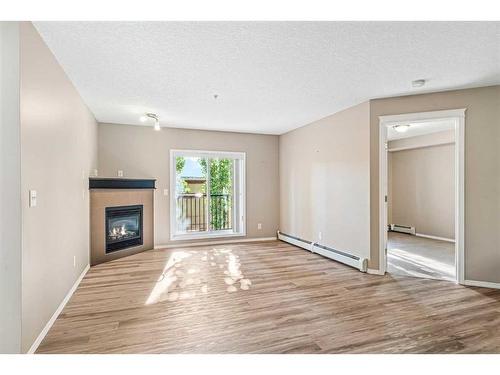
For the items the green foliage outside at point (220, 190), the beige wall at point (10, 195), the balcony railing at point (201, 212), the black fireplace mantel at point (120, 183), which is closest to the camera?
the beige wall at point (10, 195)

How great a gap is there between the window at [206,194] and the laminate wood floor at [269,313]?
5.82 ft

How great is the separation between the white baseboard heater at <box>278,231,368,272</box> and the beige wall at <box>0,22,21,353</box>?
3.76 metres

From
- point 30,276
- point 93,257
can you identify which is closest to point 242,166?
point 93,257

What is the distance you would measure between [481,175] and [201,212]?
4.83 m

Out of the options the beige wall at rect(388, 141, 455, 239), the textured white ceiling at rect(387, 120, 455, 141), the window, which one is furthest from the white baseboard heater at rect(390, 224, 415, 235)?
the window

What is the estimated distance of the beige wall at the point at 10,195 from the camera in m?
1.72

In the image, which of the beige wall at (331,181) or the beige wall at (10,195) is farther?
the beige wall at (331,181)

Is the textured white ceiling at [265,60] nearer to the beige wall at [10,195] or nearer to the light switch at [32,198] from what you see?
the beige wall at [10,195]

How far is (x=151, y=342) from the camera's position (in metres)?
2.06

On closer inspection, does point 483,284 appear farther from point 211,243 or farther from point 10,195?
point 10,195

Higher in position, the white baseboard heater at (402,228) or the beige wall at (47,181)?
the beige wall at (47,181)

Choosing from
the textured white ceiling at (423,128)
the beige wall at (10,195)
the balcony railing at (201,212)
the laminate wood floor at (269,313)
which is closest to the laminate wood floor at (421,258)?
the laminate wood floor at (269,313)

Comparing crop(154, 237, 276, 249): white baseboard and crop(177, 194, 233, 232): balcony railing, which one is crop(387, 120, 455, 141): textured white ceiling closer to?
crop(154, 237, 276, 249): white baseboard
